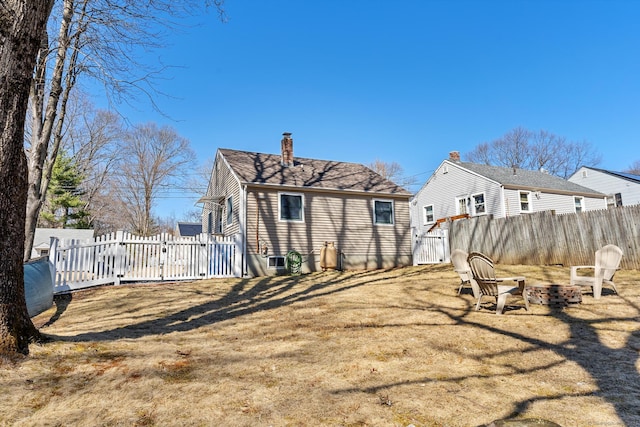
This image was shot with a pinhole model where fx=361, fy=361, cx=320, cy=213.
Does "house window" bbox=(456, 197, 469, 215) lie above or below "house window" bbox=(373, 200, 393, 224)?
above

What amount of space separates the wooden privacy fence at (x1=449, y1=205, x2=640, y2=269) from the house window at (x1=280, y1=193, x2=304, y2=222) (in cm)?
787

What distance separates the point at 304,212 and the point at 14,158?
11677 mm

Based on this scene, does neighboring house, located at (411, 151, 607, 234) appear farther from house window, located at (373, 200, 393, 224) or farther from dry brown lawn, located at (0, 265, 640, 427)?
dry brown lawn, located at (0, 265, 640, 427)

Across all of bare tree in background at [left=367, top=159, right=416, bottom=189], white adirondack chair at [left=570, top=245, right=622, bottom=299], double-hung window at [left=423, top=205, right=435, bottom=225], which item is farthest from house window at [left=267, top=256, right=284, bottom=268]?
bare tree in background at [left=367, top=159, right=416, bottom=189]

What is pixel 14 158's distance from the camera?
361 cm

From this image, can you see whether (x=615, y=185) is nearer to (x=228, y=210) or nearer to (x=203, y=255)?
(x=228, y=210)

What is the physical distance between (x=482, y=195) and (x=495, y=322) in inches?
700

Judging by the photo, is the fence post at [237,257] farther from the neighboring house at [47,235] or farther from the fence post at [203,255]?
the neighboring house at [47,235]

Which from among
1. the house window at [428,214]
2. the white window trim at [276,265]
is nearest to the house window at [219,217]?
the white window trim at [276,265]

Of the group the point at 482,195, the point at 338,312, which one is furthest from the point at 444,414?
the point at 482,195

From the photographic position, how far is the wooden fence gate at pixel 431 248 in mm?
16828

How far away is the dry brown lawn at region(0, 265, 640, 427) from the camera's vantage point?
2672 millimetres

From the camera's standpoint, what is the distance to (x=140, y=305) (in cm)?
764

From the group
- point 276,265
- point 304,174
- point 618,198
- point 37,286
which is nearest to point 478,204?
point 304,174
